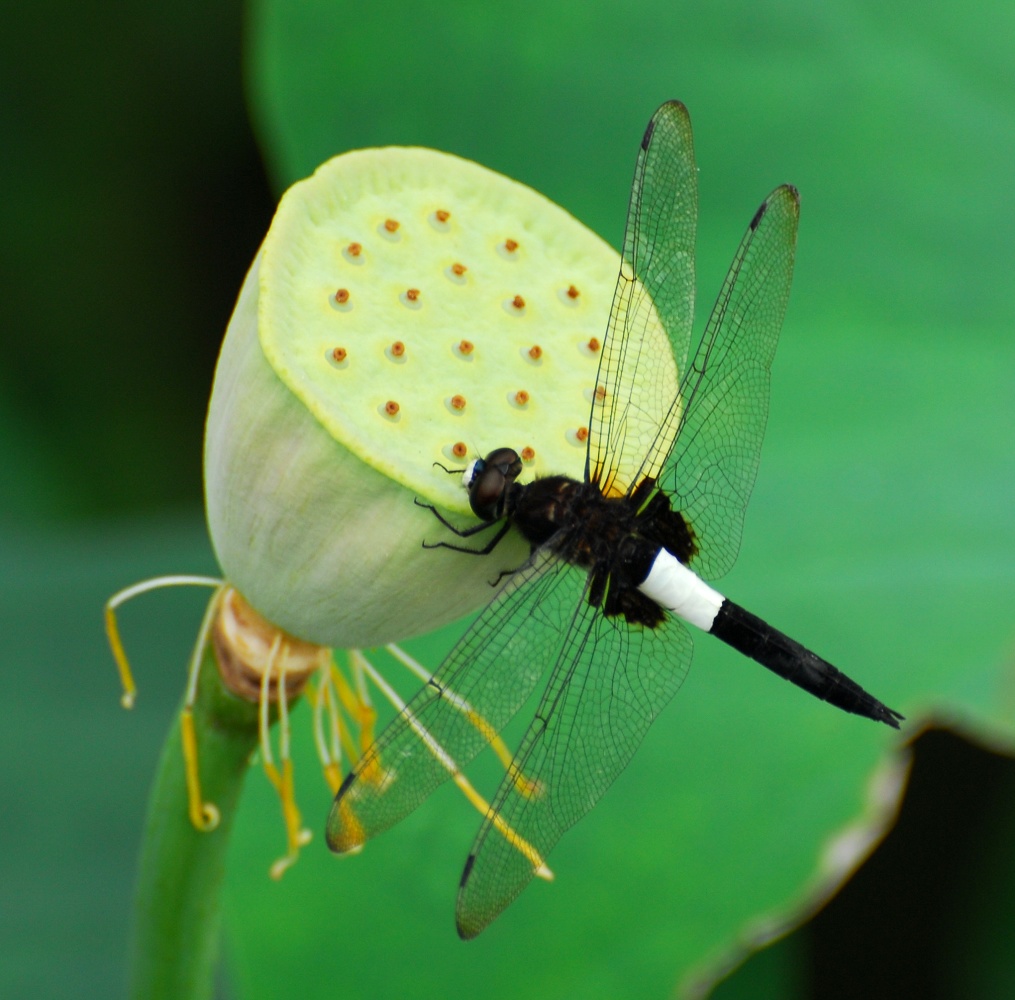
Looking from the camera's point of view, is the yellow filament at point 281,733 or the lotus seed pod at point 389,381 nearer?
the lotus seed pod at point 389,381

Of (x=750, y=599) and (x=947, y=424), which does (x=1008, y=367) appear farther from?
(x=750, y=599)

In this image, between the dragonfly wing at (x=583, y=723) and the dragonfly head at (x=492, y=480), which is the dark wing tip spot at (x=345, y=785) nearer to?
the dragonfly wing at (x=583, y=723)

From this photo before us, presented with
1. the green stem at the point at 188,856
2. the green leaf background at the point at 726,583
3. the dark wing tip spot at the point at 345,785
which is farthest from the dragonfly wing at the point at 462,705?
the green leaf background at the point at 726,583

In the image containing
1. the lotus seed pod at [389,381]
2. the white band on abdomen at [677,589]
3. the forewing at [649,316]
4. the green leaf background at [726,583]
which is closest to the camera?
the lotus seed pod at [389,381]

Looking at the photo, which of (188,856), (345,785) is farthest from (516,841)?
(188,856)

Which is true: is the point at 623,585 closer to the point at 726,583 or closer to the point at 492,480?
the point at 492,480

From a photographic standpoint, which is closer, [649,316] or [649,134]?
[649,316]
